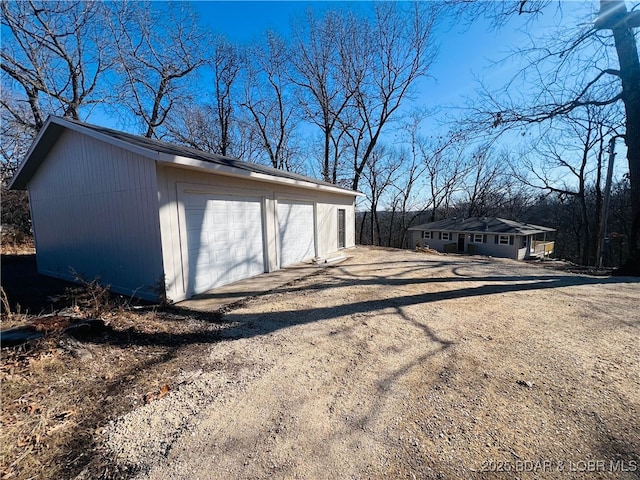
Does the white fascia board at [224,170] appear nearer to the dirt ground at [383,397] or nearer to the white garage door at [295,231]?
the white garage door at [295,231]

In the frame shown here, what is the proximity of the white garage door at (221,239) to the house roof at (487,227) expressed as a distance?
20307mm

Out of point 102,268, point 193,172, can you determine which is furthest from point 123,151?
point 102,268

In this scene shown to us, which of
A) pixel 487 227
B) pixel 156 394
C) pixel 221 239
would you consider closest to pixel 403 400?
pixel 156 394

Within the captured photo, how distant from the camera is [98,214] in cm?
588

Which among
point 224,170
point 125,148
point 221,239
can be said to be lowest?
point 221,239

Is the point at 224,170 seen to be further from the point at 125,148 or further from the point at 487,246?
the point at 487,246

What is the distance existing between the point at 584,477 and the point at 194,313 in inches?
181

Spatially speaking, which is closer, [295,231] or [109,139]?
[109,139]

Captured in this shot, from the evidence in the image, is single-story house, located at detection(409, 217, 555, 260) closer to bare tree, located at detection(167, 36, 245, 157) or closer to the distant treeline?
the distant treeline

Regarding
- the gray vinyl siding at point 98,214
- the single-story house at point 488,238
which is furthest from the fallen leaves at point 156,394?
the single-story house at point 488,238

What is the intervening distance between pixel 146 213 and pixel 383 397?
4.85 m

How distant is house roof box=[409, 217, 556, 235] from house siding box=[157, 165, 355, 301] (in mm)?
16417

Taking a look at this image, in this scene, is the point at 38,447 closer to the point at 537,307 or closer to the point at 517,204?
the point at 537,307

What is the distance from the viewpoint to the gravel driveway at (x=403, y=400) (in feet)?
5.66
